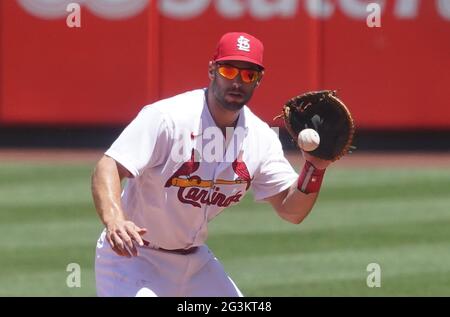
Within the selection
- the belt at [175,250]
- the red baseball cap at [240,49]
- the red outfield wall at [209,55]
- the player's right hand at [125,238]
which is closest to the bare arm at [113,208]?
the player's right hand at [125,238]

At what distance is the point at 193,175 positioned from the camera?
6059 mm

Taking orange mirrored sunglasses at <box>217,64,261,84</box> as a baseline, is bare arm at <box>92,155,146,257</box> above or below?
below

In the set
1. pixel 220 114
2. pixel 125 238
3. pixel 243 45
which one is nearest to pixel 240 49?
pixel 243 45

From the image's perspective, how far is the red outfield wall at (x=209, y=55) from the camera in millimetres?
14156

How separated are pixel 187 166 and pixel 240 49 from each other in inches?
23.8

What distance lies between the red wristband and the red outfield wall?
8.02 m

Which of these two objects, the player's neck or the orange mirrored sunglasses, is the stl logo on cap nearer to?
the orange mirrored sunglasses

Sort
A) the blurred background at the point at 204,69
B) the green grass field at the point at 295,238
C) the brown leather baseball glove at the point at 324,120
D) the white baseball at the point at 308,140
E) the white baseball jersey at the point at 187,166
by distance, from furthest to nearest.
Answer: the blurred background at the point at 204,69, the green grass field at the point at 295,238, the brown leather baseball glove at the point at 324,120, the white baseball at the point at 308,140, the white baseball jersey at the point at 187,166

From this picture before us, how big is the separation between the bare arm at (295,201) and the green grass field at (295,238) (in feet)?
7.29

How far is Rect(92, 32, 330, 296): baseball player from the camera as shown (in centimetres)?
590

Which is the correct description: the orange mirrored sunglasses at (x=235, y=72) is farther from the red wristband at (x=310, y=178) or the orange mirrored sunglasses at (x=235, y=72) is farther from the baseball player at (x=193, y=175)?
the red wristband at (x=310, y=178)

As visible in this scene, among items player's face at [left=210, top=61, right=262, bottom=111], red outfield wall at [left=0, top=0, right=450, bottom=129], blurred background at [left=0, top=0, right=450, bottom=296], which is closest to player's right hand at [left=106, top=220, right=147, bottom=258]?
player's face at [left=210, top=61, right=262, bottom=111]
